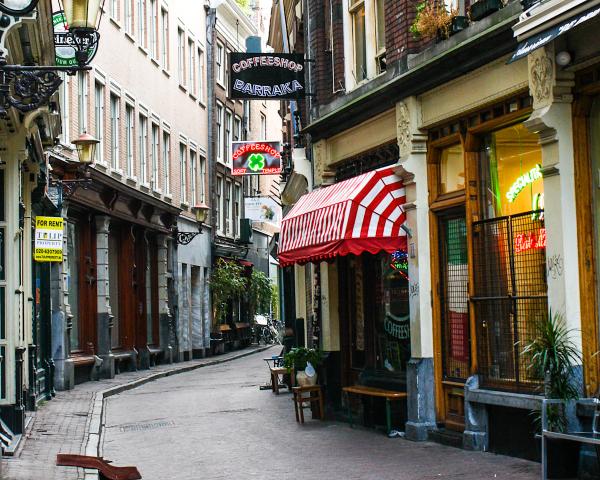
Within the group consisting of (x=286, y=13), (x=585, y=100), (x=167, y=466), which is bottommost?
(x=167, y=466)

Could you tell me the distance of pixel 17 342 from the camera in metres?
14.2

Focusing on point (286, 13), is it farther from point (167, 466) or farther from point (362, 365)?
point (167, 466)

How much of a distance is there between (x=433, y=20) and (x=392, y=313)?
13.2 ft

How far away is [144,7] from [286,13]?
628cm

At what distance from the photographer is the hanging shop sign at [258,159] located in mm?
32188

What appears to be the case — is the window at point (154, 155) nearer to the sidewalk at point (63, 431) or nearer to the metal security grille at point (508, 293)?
the sidewalk at point (63, 431)

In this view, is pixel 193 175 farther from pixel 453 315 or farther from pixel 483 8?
pixel 483 8

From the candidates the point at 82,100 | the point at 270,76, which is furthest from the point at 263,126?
the point at 270,76

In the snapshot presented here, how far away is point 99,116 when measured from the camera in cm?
2845

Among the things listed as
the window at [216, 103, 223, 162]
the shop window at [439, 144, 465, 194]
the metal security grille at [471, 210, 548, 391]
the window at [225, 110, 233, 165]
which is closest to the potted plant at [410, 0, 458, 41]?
the shop window at [439, 144, 465, 194]

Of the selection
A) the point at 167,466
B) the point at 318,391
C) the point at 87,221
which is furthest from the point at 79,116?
the point at 167,466

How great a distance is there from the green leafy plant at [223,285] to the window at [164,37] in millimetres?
9322

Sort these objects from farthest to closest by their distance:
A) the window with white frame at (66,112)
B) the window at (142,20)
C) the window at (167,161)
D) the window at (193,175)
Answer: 1. the window at (193,175)
2. the window at (167,161)
3. the window at (142,20)
4. the window with white frame at (66,112)

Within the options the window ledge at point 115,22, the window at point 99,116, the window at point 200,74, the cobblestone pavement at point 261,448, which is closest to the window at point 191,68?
the window at point 200,74
